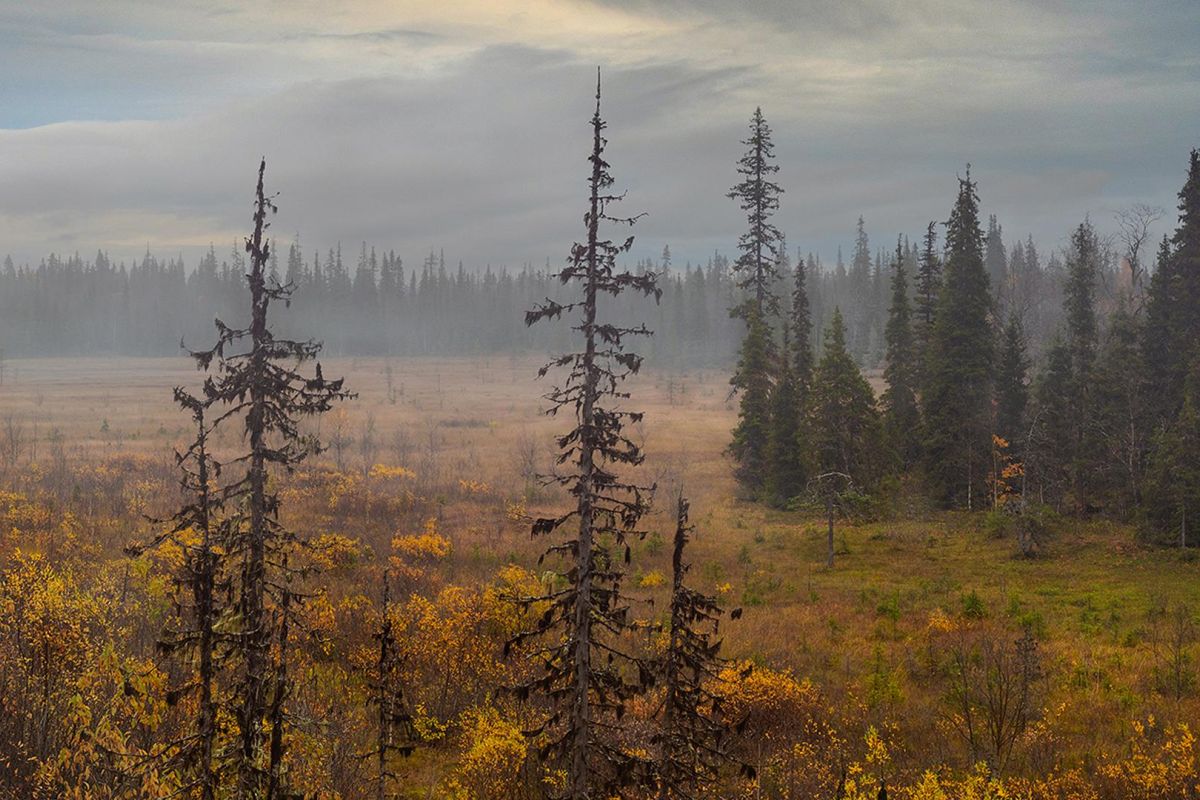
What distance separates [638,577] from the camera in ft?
89.4

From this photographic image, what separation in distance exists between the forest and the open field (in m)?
0.17

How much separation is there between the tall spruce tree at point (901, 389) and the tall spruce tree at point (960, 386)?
221 centimetres

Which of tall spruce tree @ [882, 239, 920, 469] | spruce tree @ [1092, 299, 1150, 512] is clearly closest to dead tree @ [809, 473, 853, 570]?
tall spruce tree @ [882, 239, 920, 469]

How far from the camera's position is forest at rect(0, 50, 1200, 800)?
10375mm

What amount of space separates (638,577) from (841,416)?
15.0m

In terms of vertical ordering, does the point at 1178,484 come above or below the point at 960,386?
below

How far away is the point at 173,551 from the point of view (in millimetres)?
24312

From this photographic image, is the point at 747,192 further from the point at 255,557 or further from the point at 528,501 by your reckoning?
the point at 255,557

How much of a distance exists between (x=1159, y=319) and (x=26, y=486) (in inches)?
2027

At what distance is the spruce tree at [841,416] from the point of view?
3681 cm

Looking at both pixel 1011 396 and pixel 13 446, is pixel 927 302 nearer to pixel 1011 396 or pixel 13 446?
pixel 1011 396

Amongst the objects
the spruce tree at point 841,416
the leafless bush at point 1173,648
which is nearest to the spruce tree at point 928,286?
the spruce tree at point 841,416

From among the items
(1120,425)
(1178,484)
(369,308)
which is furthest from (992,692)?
(369,308)

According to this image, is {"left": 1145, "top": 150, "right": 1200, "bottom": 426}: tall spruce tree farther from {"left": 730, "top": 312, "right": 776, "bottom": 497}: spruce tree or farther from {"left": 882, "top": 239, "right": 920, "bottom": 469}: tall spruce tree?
{"left": 730, "top": 312, "right": 776, "bottom": 497}: spruce tree
